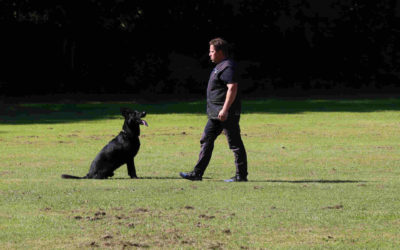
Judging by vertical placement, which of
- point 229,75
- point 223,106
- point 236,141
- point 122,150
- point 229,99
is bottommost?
point 122,150

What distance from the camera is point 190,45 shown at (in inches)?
1758

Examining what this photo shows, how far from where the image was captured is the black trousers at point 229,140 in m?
12.1

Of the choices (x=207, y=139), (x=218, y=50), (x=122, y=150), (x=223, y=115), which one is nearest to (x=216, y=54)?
(x=218, y=50)

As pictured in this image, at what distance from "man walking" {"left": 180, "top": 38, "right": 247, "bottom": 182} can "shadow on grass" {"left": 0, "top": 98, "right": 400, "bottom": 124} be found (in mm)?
16875

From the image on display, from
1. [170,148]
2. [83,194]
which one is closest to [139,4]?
[170,148]

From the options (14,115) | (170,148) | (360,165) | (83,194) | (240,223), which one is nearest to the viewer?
(240,223)

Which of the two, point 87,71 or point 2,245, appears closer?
point 2,245

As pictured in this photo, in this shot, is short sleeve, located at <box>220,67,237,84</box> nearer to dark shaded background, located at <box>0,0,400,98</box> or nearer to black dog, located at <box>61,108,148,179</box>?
black dog, located at <box>61,108,148,179</box>

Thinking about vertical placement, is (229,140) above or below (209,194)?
above

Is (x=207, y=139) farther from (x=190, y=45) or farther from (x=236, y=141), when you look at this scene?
(x=190, y=45)

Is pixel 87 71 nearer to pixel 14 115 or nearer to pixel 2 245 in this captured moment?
pixel 14 115

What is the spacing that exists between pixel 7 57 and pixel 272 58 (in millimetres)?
14620

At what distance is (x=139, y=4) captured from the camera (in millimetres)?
42031

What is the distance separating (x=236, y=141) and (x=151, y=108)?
23.2m
